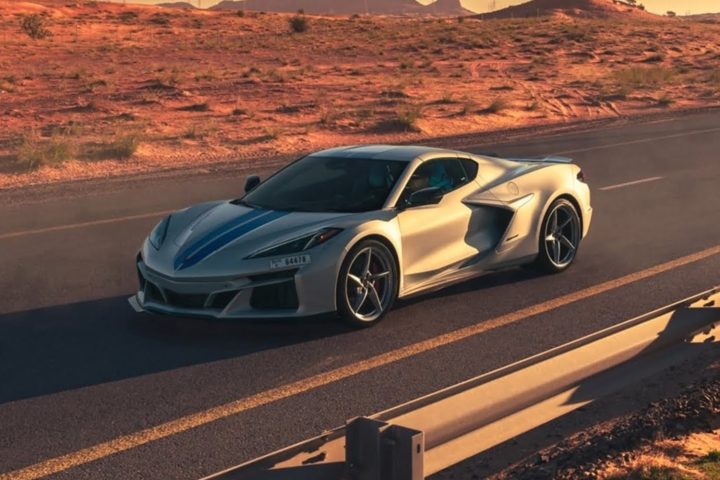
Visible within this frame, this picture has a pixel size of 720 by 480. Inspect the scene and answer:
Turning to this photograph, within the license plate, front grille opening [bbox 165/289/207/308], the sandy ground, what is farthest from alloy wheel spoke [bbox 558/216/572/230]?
the sandy ground

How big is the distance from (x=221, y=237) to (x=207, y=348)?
0.82 m

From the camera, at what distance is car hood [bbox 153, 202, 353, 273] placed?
7141mm

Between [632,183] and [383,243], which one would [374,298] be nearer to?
[383,243]

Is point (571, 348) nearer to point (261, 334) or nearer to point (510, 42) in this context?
point (261, 334)

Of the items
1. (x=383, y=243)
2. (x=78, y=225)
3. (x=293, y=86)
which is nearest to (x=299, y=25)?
(x=293, y=86)

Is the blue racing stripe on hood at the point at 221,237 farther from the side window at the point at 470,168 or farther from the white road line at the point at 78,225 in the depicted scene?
the white road line at the point at 78,225

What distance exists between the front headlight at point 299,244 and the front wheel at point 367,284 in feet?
0.72

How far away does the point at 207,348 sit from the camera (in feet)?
23.2

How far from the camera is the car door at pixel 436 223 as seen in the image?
7.86 metres

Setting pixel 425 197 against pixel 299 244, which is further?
pixel 425 197

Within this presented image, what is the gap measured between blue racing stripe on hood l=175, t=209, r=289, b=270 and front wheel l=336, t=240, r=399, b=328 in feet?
2.34

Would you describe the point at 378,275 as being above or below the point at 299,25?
above

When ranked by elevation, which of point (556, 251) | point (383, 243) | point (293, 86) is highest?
point (383, 243)

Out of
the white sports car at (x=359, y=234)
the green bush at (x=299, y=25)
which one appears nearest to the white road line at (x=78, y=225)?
the white sports car at (x=359, y=234)
